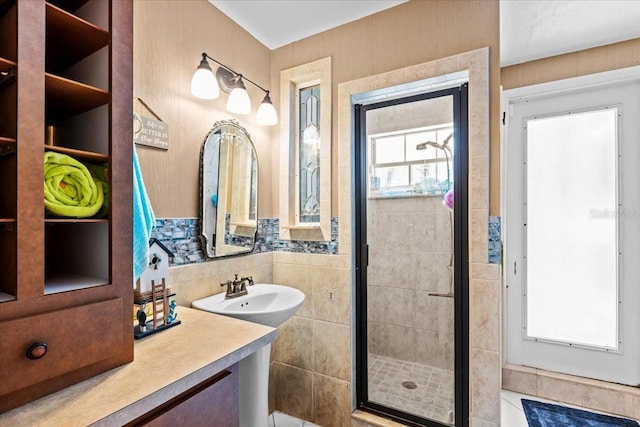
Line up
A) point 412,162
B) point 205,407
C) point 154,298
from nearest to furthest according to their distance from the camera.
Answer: point 205,407, point 154,298, point 412,162

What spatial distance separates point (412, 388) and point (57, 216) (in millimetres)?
1989

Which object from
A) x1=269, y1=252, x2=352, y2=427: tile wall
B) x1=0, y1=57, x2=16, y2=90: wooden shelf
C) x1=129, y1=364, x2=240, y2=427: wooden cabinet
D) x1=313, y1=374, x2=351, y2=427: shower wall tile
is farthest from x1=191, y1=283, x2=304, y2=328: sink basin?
x1=0, y1=57, x2=16, y2=90: wooden shelf

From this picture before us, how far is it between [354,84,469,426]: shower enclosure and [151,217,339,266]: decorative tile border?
21 centimetres

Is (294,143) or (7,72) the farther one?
(294,143)

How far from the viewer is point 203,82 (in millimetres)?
1594

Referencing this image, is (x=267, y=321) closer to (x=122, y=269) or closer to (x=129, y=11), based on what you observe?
(x=122, y=269)

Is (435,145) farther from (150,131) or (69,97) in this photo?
(69,97)

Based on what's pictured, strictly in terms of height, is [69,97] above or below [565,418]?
above

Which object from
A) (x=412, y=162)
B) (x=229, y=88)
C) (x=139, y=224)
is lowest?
(x=139, y=224)

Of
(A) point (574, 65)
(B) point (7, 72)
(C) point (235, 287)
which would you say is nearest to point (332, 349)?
(C) point (235, 287)

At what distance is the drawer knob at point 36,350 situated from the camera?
2.29 feet

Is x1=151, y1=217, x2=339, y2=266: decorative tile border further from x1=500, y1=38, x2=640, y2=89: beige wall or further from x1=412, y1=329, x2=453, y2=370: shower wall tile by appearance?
x1=500, y1=38, x2=640, y2=89: beige wall

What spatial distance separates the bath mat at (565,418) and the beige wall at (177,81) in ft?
7.93

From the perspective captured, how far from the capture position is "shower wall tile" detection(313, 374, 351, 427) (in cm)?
194
